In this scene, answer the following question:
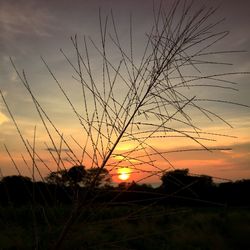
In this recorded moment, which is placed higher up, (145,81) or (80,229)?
(145,81)

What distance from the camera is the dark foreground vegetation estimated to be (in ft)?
3.53

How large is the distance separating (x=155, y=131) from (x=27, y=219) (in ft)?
68.2

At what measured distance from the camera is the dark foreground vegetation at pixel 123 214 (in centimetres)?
108

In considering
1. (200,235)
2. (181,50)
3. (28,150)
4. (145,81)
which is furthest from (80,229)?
(200,235)

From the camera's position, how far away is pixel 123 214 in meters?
2.10

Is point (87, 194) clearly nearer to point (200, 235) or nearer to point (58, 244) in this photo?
point (58, 244)

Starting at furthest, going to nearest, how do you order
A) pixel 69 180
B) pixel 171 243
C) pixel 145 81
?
pixel 171 243 → pixel 145 81 → pixel 69 180

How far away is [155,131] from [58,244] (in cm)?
43

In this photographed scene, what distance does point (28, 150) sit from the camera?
1.18 meters

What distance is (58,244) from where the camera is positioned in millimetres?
1014

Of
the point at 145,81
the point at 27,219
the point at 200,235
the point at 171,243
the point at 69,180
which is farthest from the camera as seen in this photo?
the point at 27,219

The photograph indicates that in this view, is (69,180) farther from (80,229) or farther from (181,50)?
(181,50)

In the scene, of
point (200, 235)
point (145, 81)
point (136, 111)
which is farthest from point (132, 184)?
point (200, 235)

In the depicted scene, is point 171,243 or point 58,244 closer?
point 58,244
